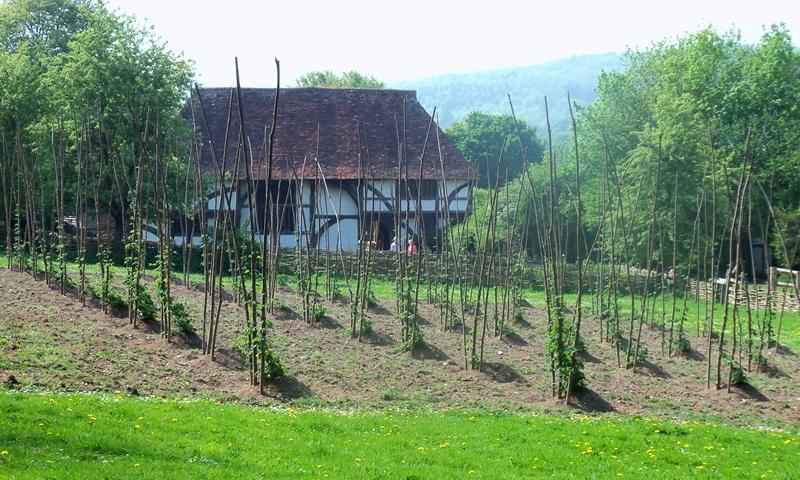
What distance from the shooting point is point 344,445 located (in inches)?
419

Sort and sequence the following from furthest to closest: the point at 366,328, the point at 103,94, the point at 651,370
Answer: the point at 103,94 → the point at 366,328 → the point at 651,370

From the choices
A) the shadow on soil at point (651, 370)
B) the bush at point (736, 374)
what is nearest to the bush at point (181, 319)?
the shadow on soil at point (651, 370)

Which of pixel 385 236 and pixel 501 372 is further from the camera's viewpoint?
pixel 385 236

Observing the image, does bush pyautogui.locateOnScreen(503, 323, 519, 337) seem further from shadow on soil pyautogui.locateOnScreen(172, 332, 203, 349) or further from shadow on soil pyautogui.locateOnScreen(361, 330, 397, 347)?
shadow on soil pyautogui.locateOnScreen(172, 332, 203, 349)

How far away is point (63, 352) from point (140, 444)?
5.49 m

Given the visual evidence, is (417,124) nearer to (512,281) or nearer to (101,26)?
(101,26)

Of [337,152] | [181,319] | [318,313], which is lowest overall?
[318,313]

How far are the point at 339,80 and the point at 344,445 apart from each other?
63951 millimetres

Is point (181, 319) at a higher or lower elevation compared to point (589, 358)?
higher

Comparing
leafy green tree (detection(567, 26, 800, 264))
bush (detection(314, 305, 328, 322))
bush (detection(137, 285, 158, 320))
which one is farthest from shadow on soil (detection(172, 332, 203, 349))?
leafy green tree (detection(567, 26, 800, 264))

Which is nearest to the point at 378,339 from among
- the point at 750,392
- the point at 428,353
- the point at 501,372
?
the point at 428,353

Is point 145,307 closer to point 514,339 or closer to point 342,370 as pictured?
point 342,370

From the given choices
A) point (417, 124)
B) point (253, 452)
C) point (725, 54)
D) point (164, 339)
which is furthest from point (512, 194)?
point (253, 452)

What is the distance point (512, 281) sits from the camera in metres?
23.4
